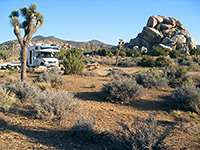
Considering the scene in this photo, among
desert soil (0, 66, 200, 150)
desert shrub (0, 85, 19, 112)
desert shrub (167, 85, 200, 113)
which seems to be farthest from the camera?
desert shrub (167, 85, 200, 113)

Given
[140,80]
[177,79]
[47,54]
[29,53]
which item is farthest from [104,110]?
[29,53]

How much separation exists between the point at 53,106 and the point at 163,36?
60.4m

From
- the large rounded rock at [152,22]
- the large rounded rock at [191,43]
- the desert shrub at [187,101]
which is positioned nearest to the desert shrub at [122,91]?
the desert shrub at [187,101]

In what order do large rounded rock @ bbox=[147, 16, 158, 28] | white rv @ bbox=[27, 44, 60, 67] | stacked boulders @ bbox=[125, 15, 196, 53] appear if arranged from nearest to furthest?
1. white rv @ bbox=[27, 44, 60, 67]
2. stacked boulders @ bbox=[125, 15, 196, 53]
3. large rounded rock @ bbox=[147, 16, 158, 28]

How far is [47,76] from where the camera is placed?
11047 millimetres

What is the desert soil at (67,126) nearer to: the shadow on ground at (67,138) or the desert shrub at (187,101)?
the shadow on ground at (67,138)

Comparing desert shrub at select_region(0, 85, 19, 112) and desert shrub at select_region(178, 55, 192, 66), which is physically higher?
desert shrub at select_region(178, 55, 192, 66)

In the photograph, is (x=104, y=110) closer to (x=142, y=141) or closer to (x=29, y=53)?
(x=142, y=141)

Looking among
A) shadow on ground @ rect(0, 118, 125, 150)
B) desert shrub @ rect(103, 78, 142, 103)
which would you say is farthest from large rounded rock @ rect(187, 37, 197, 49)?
shadow on ground @ rect(0, 118, 125, 150)

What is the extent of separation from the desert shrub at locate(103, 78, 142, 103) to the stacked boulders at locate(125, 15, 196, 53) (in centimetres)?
4971

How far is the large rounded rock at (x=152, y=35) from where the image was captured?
Answer: 59.6 metres

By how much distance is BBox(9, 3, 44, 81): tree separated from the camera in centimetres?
1034

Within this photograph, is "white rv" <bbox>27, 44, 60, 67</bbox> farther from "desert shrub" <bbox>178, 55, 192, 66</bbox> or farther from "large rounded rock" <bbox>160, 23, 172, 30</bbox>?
"large rounded rock" <bbox>160, 23, 172, 30</bbox>

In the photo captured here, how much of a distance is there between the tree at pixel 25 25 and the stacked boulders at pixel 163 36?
4818cm
